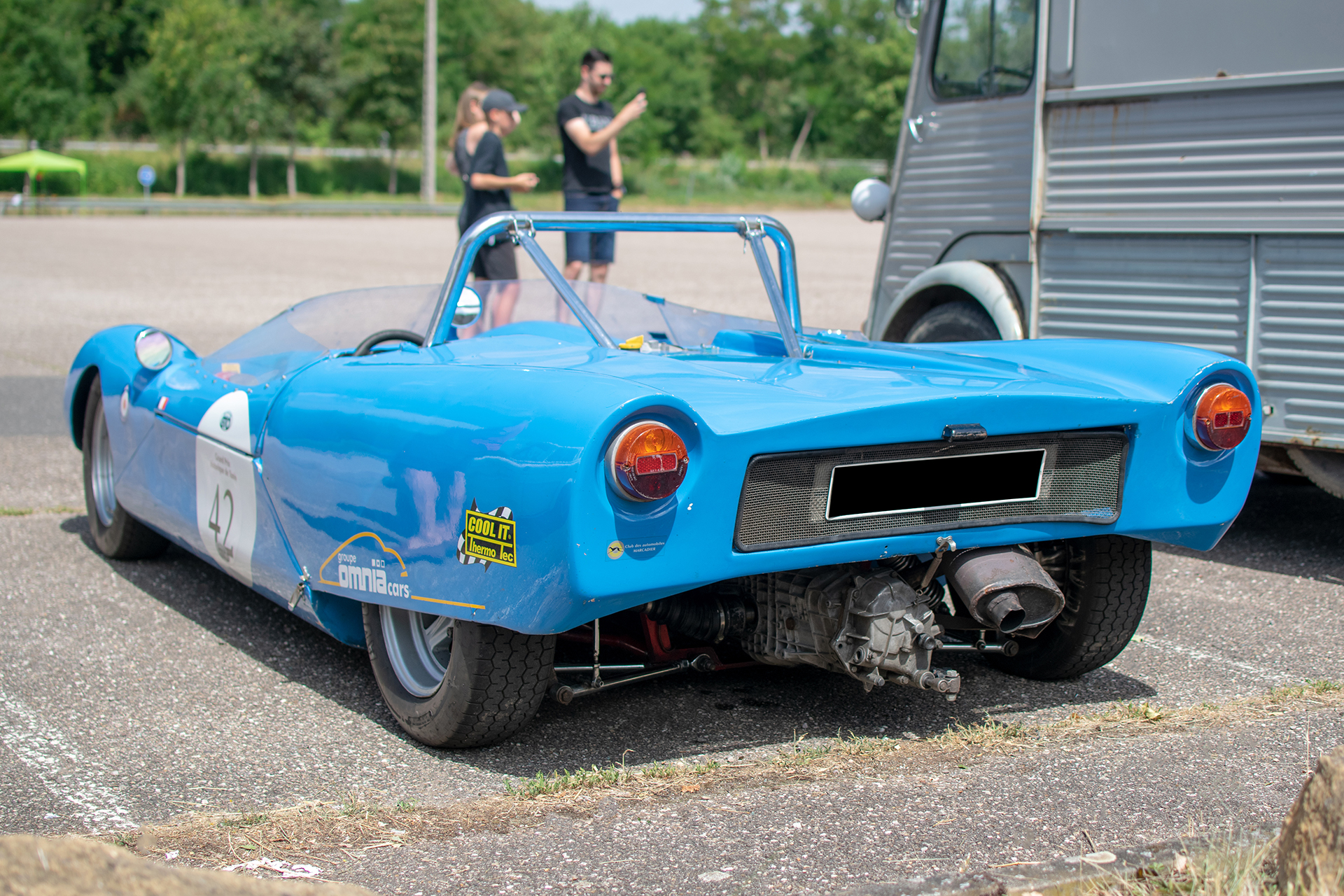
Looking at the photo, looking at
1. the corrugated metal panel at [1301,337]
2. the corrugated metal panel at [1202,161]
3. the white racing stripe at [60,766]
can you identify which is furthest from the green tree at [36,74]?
the corrugated metal panel at [1301,337]

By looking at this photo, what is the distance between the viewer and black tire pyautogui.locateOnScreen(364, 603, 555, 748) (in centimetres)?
284

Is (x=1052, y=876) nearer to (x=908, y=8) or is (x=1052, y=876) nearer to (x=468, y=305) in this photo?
(x=468, y=305)

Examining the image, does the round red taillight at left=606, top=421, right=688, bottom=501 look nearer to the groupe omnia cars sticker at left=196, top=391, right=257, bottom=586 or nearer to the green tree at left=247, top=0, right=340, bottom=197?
the groupe omnia cars sticker at left=196, top=391, right=257, bottom=586

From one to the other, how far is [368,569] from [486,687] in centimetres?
42

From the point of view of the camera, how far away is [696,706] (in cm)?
336

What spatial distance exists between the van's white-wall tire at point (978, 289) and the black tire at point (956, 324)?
70mm

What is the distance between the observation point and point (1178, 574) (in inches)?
187

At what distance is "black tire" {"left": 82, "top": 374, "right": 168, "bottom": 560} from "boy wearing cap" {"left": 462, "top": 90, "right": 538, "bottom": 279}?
2.94 m

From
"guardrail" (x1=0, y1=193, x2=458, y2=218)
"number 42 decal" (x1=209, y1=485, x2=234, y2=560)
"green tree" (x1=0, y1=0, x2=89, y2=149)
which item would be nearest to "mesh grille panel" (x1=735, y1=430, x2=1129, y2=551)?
"number 42 decal" (x1=209, y1=485, x2=234, y2=560)

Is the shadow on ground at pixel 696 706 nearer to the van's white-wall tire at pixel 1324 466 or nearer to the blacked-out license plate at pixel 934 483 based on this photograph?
the blacked-out license plate at pixel 934 483

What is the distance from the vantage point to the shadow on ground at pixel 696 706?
3.06 m

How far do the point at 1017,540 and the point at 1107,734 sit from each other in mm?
589

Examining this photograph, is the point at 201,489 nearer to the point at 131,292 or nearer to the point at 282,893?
the point at 282,893

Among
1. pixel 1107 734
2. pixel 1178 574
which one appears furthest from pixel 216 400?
pixel 1178 574
